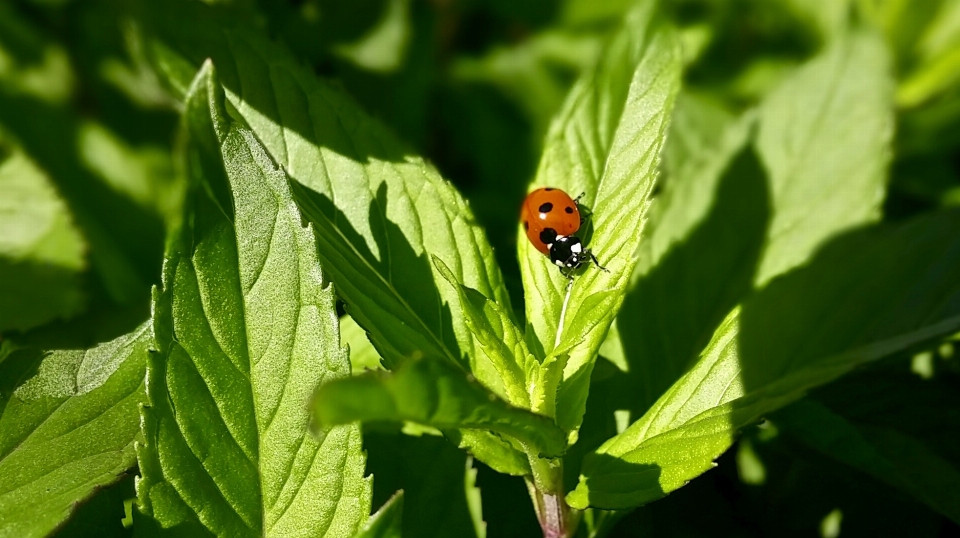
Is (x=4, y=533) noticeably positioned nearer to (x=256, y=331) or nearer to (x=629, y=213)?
(x=256, y=331)

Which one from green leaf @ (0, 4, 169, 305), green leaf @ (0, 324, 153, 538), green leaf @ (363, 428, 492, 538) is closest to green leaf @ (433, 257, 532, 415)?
green leaf @ (363, 428, 492, 538)

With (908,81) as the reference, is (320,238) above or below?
below

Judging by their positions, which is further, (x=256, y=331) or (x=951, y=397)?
(x=951, y=397)

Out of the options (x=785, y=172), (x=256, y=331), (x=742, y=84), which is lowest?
(x=256, y=331)

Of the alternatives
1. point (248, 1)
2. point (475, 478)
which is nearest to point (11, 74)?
point (248, 1)

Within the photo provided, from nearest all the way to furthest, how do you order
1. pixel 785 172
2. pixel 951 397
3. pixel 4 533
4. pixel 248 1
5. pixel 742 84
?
pixel 4 533 < pixel 951 397 < pixel 785 172 < pixel 248 1 < pixel 742 84

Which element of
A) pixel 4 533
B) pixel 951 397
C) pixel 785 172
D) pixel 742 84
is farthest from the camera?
pixel 742 84

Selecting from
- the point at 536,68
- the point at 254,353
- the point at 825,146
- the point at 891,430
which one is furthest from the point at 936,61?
the point at 254,353

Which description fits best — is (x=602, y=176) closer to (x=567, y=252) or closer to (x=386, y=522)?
(x=567, y=252)
